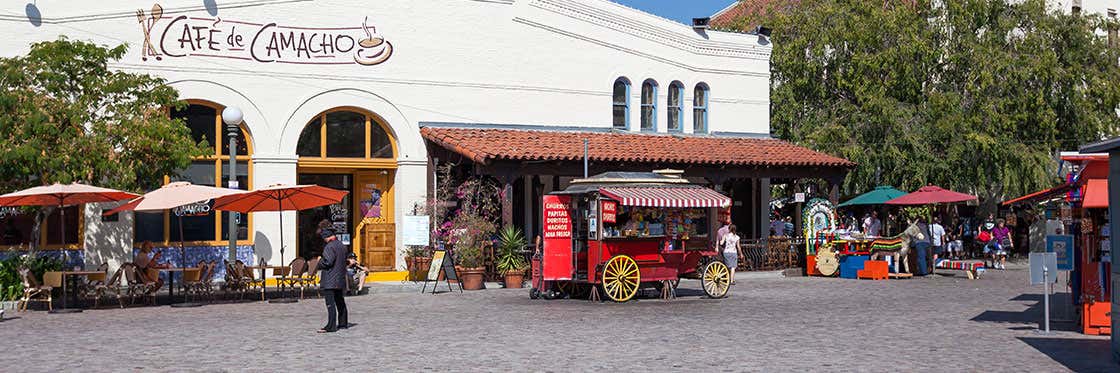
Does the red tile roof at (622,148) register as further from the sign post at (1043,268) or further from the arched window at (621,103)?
the sign post at (1043,268)

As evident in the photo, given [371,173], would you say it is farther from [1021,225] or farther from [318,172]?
[1021,225]

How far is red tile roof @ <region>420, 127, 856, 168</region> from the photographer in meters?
24.8

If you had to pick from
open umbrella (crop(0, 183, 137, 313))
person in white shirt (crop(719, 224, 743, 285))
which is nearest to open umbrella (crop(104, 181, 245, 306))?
open umbrella (crop(0, 183, 137, 313))

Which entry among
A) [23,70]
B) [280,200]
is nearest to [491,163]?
[280,200]

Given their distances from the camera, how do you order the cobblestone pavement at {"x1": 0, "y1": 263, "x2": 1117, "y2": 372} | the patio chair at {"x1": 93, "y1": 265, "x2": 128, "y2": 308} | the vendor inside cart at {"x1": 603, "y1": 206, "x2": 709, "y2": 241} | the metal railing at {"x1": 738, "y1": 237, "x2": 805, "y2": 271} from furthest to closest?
1. the metal railing at {"x1": 738, "y1": 237, "x2": 805, "y2": 271}
2. the vendor inside cart at {"x1": 603, "y1": 206, "x2": 709, "y2": 241}
3. the patio chair at {"x1": 93, "y1": 265, "x2": 128, "y2": 308}
4. the cobblestone pavement at {"x1": 0, "y1": 263, "x2": 1117, "y2": 372}

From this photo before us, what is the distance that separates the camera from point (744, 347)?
13188 millimetres

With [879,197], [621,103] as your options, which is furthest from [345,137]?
[879,197]

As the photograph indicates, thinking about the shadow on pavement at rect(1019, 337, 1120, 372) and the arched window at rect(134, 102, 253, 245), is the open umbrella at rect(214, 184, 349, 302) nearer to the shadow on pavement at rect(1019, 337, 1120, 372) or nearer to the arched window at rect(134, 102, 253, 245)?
the arched window at rect(134, 102, 253, 245)

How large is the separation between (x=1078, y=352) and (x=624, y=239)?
350 inches

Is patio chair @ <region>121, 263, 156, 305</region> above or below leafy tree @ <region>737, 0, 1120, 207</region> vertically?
below

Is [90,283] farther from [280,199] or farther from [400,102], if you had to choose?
[400,102]

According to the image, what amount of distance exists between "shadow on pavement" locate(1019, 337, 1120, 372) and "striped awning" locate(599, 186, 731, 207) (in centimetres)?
708

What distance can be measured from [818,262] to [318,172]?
11221 millimetres

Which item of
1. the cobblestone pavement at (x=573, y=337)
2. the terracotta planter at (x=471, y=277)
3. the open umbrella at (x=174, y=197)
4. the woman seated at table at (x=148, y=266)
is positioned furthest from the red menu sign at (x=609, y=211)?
the woman seated at table at (x=148, y=266)
